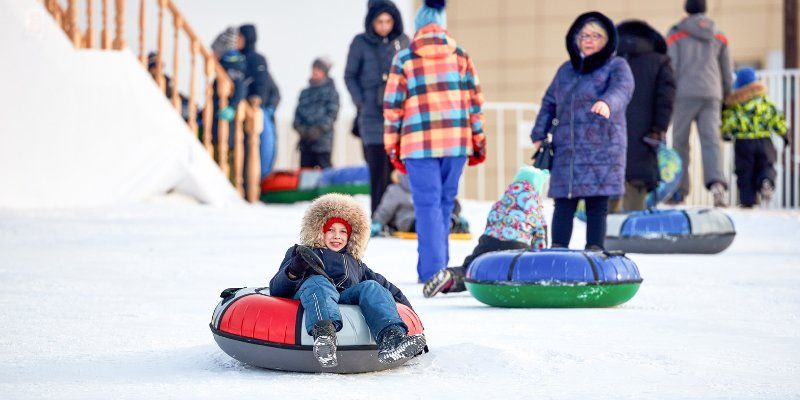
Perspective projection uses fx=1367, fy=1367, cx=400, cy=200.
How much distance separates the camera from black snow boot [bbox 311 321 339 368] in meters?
3.90

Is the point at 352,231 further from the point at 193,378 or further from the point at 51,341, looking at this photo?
the point at 51,341

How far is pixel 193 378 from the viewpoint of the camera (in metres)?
3.89

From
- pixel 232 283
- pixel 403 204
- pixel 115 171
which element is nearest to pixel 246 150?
pixel 115 171

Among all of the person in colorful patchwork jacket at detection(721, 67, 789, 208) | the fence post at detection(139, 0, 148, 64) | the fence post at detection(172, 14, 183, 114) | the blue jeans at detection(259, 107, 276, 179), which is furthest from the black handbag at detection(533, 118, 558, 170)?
the blue jeans at detection(259, 107, 276, 179)

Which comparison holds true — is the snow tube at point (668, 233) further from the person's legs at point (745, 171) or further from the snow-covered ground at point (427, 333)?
the person's legs at point (745, 171)

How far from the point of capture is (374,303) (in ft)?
13.3

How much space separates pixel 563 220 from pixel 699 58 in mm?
5298

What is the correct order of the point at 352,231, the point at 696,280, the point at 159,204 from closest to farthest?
the point at 352,231 → the point at 696,280 → the point at 159,204

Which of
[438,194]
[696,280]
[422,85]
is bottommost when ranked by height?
[696,280]

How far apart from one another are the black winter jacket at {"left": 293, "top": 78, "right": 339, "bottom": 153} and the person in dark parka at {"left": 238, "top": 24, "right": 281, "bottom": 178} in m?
0.38

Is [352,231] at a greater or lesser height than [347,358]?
greater

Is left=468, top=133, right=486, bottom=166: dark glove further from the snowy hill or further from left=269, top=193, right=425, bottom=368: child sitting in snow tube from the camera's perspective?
the snowy hill

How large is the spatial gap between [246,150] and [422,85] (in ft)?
27.8

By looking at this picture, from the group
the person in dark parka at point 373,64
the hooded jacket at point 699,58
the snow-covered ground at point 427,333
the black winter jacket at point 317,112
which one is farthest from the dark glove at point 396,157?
the black winter jacket at point 317,112
